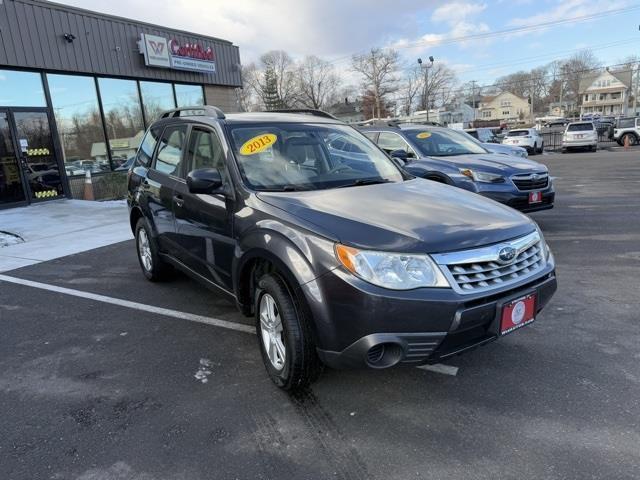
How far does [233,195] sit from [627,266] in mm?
4512

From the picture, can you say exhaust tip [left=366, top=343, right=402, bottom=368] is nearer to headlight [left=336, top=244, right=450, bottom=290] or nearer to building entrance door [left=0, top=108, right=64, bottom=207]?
headlight [left=336, top=244, right=450, bottom=290]

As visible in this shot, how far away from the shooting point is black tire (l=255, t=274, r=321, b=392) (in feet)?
8.93

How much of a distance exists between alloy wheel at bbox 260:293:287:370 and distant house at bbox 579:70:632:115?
10502 cm

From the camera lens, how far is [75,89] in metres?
12.9

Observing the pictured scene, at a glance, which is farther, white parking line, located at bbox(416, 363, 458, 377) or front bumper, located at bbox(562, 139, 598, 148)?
front bumper, located at bbox(562, 139, 598, 148)

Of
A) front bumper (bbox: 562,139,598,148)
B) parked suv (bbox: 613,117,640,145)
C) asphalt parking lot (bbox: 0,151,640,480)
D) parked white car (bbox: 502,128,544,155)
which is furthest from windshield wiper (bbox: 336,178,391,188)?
parked suv (bbox: 613,117,640,145)

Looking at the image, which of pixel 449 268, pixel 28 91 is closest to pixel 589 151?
pixel 28 91

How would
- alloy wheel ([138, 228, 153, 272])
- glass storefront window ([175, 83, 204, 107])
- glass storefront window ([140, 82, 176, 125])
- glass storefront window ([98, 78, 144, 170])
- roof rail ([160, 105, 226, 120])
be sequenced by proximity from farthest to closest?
glass storefront window ([175, 83, 204, 107])
glass storefront window ([140, 82, 176, 125])
glass storefront window ([98, 78, 144, 170])
alloy wheel ([138, 228, 153, 272])
roof rail ([160, 105, 226, 120])

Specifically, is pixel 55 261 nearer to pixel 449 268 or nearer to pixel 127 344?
pixel 127 344

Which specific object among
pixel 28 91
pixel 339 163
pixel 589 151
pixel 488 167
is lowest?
pixel 589 151

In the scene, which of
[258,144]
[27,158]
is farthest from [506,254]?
[27,158]

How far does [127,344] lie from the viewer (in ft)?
12.8

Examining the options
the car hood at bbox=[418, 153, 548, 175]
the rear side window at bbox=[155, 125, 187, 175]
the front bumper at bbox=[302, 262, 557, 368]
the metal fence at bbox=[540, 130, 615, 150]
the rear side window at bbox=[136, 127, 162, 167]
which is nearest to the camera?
the front bumper at bbox=[302, 262, 557, 368]

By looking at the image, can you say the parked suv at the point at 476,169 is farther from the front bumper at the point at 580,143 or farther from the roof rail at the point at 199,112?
the front bumper at the point at 580,143
